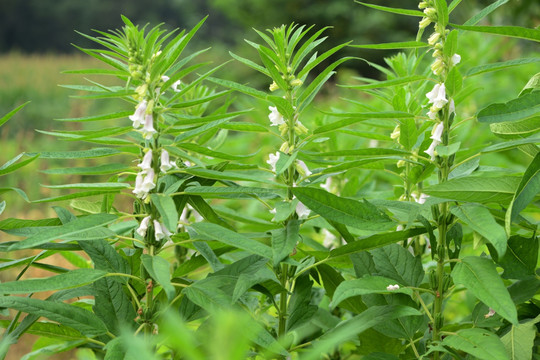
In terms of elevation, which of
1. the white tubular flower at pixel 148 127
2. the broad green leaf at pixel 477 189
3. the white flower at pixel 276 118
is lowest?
the broad green leaf at pixel 477 189

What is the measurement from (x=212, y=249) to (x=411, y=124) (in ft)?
1.66

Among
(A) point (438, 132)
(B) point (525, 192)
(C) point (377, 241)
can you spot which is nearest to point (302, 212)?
(C) point (377, 241)

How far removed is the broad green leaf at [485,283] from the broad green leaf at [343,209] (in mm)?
149

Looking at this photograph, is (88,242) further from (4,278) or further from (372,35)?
(372,35)

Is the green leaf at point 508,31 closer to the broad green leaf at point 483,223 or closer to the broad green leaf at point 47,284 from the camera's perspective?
the broad green leaf at point 483,223

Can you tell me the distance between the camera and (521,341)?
40.9 inches

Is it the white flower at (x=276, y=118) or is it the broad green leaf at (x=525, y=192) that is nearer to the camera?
the broad green leaf at (x=525, y=192)

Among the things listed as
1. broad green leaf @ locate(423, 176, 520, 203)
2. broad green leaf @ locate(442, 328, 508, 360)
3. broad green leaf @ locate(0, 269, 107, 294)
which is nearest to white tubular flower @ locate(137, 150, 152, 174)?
broad green leaf @ locate(0, 269, 107, 294)

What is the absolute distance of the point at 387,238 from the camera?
41.8 inches

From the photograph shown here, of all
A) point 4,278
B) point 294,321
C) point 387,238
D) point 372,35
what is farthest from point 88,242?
point 372,35

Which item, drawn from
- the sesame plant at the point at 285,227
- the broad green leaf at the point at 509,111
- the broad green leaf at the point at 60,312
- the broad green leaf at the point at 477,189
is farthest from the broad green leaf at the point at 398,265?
the broad green leaf at the point at 60,312

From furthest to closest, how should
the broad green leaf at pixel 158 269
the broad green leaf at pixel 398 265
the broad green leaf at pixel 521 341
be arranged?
the broad green leaf at pixel 398 265, the broad green leaf at pixel 521 341, the broad green leaf at pixel 158 269

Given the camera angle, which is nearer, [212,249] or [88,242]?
[88,242]

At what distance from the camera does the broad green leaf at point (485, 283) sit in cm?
90
